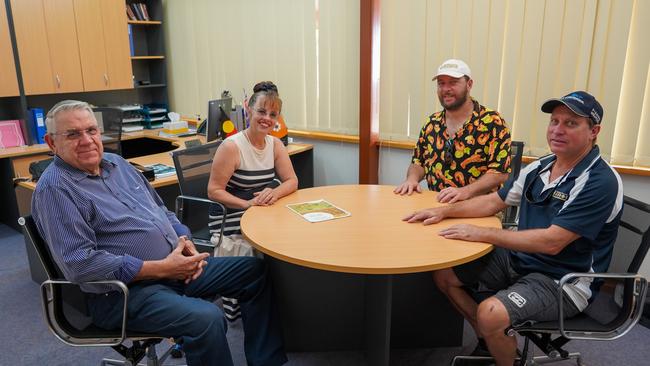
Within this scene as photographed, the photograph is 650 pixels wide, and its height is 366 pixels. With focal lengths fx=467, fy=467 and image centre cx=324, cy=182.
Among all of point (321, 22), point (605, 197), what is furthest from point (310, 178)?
point (605, 197)

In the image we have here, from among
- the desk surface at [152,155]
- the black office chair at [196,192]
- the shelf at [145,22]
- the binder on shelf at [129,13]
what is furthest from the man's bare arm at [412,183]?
the binder on shelf at [129,13]

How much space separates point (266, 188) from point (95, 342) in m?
1.05

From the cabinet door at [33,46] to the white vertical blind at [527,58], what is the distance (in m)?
2.91

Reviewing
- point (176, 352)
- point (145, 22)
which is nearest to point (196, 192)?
point (176, 352)

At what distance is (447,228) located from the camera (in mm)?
1827

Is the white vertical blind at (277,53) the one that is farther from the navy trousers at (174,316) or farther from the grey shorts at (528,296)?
the navy trousers at (174,316)

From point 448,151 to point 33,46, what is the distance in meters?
3.61

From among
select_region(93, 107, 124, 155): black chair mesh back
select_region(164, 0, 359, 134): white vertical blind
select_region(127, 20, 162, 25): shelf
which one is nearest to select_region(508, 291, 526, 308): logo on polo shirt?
select_region(164, 0, 359, 134): white vertical blind

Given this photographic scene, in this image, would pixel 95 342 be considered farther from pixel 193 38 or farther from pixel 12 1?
pixel 193 38

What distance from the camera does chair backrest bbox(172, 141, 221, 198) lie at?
96.8 inches

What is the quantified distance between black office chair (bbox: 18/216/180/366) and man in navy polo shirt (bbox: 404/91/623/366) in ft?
3.94

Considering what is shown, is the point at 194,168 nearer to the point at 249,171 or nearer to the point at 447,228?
the point at 249,171

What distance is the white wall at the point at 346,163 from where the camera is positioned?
11.9 feet

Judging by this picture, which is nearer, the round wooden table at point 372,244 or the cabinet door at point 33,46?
the round wooden table at point 372,244
